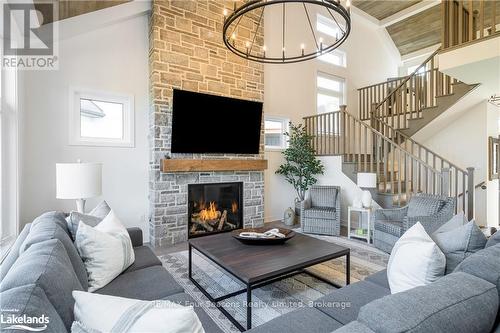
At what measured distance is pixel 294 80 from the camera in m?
6.04

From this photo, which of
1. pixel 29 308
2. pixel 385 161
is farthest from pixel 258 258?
pixel 385 161

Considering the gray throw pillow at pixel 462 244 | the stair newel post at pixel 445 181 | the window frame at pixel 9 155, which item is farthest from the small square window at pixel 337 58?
the window frame at pixel 9 155

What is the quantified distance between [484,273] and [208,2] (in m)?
5.08

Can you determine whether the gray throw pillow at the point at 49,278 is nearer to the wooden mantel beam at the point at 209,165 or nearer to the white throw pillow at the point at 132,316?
the white throw pillow at the point at 132,316

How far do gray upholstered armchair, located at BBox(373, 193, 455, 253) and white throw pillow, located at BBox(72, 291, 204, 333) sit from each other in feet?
11.0

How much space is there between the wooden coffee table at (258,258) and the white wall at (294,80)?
114 inches

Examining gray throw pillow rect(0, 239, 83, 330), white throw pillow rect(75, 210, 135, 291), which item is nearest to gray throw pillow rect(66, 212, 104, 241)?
white throw pillow rect(75, 210, 135, 291)

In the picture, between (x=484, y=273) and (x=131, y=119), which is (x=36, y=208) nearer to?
(x=131, y=119)

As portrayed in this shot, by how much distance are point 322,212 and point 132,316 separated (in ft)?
13.7

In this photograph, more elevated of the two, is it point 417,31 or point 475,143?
point 417,31

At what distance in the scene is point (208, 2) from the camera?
455 centimetres

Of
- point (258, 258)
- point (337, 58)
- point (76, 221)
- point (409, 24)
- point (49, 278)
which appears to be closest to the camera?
point (49, 278)

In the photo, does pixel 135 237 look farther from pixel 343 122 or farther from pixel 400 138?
pixel 400 138

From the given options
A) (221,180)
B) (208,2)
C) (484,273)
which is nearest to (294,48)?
(208,2)
